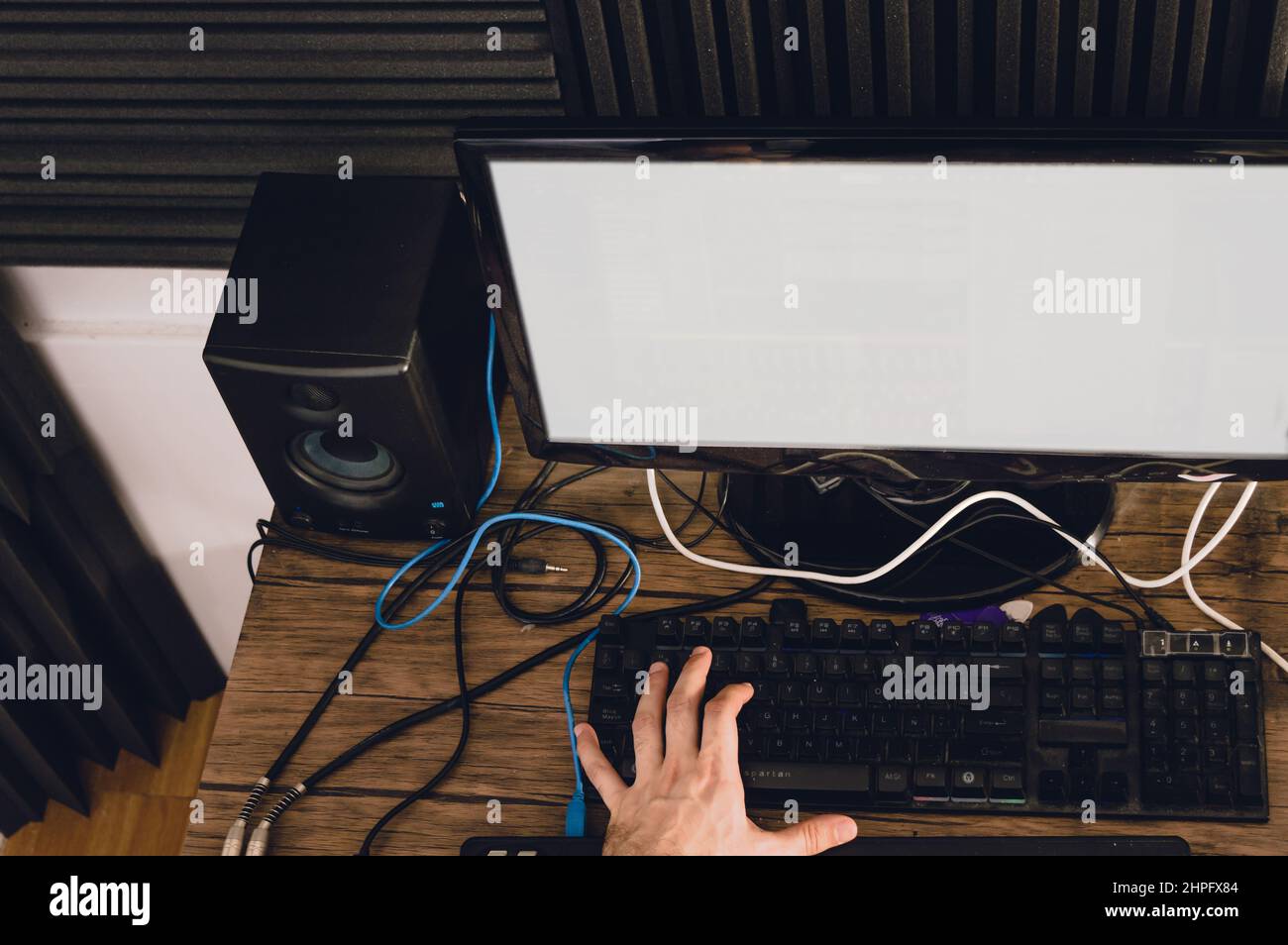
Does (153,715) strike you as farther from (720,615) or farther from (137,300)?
(720,615)

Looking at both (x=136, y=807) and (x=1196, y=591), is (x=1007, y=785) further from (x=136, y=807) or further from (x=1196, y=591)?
(x=136, y=807)

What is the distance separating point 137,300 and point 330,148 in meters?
0.33

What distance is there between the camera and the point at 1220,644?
961mm

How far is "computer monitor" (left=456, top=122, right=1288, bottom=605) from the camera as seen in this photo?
0.83 meters

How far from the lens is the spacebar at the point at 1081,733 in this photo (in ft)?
3.10

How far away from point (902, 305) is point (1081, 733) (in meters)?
0.35

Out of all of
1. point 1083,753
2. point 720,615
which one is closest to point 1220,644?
point 1083,753

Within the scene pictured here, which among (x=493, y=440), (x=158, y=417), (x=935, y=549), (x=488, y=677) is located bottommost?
(x=488, y=677)

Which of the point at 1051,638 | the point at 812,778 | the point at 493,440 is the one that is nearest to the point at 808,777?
the point at 812,778

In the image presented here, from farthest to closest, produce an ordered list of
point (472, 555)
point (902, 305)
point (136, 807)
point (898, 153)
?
point (136, 807), point (472, 555), point (902, 305), point (898, 153)

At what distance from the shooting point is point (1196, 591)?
3.42 feet

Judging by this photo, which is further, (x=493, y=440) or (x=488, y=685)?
(x=493, y=440)

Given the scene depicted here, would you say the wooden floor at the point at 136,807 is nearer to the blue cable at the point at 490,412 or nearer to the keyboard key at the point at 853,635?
the blue cable at the point at 490,412

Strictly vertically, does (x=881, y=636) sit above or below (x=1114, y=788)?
above
